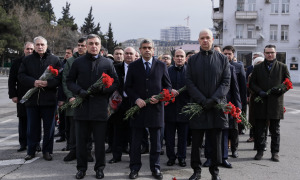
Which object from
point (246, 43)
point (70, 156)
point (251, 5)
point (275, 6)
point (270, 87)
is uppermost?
point (251, 5)

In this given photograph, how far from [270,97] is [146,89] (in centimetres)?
276

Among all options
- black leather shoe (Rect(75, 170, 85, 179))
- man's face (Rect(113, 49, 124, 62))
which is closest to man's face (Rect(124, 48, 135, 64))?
man's face (Rect(113, 49, 124, 62))

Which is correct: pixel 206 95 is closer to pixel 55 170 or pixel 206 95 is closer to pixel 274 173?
pixel 274 173

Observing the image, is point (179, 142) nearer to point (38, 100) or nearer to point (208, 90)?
point (208, 90)

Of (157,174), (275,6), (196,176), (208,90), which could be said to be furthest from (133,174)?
(275,6)

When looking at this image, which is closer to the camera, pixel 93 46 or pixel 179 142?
pixel 93 46

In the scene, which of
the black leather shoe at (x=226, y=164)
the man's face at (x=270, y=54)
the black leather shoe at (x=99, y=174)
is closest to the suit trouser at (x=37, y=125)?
the black leather shoe at (x=99, y=174)

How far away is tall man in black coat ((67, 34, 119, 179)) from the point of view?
18.1 ft

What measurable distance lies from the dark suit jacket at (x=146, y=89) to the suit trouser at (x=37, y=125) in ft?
6.27

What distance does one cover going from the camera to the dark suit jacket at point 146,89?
5633 mm

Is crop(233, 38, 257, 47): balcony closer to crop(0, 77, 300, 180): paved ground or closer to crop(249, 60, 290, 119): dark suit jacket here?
crop(0, 77, 300, 180): paved ground

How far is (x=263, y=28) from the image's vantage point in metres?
45.2

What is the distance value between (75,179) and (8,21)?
46231mm

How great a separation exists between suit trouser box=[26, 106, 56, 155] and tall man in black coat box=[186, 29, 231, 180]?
2931 millimetres
